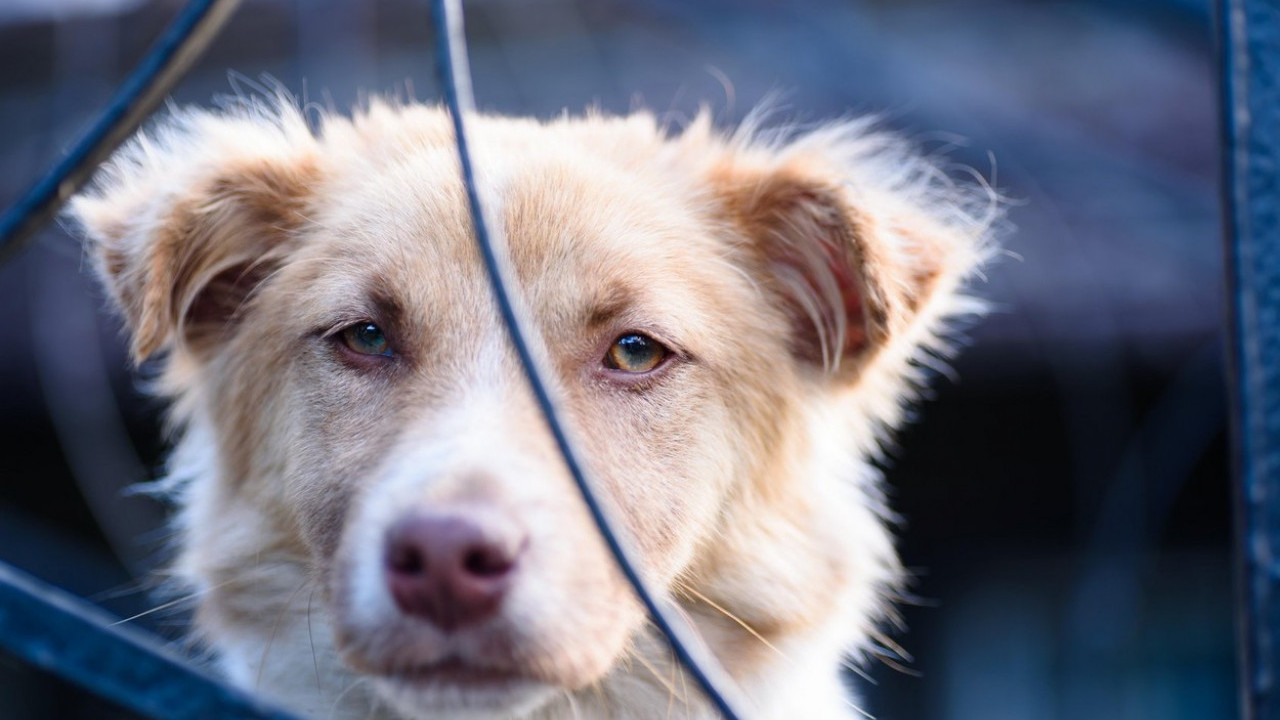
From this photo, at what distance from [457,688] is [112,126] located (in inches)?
34.9

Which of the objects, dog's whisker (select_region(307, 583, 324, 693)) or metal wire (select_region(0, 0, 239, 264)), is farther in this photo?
dog's whisker (select_region(307, 583, 324, 693))

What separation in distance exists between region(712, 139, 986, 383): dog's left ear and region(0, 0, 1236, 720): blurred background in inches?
70.4

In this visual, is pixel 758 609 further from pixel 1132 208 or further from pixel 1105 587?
pixel 1132 208

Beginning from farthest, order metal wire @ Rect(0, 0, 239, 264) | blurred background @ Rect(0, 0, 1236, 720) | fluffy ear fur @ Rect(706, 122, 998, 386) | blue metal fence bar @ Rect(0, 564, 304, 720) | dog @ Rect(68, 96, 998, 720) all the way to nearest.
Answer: blurred background @ Rect(0, 0, 1236, 720) → fluffy ear fur @ Rect(706, 122, 998, 386) → dog @ Rect(68, 96, 998, 720) → metal wire @ Rect(0, 0, 239, 264) → blue metal fence bar @ Rect(0, 564, 304, 720)

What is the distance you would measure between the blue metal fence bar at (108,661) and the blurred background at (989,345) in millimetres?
3192

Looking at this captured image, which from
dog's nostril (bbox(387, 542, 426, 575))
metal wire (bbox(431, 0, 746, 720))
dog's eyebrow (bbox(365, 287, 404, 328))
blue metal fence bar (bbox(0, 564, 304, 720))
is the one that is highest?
metal wire (bbox(431, 0, 746, 720))

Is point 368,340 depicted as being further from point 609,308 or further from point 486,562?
point 486,562

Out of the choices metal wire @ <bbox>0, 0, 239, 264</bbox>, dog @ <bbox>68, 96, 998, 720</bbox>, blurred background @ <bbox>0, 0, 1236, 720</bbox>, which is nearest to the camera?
metal wire @ <bbox>0, 0, 239, 264</bbox>

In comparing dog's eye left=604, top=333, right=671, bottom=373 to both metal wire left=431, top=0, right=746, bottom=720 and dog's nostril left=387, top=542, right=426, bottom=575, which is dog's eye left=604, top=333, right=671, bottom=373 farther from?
metal wire left=431, top=0, right=746, bottom=720

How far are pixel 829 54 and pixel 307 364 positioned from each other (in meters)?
2.13

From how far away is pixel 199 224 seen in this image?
6.70ft

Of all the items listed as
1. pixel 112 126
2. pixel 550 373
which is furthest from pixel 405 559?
pixel 112 126

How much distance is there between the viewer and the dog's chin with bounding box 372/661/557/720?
1526 millimetres

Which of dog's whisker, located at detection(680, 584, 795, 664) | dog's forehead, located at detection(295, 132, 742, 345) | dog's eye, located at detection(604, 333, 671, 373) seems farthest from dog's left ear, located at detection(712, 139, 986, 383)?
dog's whisker, located at detection(680, 584, 795, 664)
